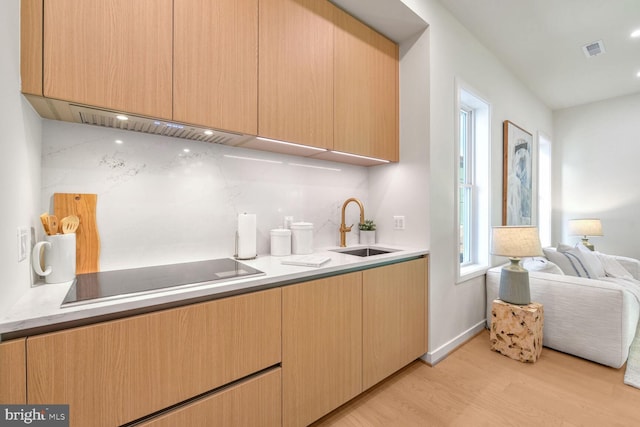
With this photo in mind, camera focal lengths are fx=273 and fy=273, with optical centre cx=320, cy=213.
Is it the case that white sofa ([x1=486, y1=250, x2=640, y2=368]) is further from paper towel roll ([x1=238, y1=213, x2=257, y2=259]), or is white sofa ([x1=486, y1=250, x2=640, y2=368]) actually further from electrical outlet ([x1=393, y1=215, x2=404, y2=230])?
paper towel roll ([x1=238, y1=213, x2=257, y2=259])

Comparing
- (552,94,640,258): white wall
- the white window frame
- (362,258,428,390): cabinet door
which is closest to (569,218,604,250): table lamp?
(552,94,640,258): white wall

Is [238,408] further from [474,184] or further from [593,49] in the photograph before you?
[593,49]

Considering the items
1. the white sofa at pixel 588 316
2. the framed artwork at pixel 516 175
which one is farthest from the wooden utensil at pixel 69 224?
the framed artwork at pixel 516 175

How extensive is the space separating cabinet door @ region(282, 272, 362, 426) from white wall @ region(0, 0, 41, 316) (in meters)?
0.93

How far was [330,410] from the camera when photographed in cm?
152

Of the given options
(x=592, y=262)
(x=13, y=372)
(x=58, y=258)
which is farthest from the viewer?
(x=592, y=262)

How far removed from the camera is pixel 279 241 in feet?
5.87

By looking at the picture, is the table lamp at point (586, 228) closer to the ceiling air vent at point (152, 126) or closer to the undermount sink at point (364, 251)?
the undermount sink at point (364, 251)

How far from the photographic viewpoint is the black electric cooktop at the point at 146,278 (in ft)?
3.06

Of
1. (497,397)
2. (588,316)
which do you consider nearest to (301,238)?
(497,397)

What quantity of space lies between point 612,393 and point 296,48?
302 cm

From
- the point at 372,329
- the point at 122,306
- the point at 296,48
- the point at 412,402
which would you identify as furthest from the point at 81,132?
the point at 412,402

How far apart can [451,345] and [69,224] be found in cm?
274

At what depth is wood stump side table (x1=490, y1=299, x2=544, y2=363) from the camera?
218 centimetres
